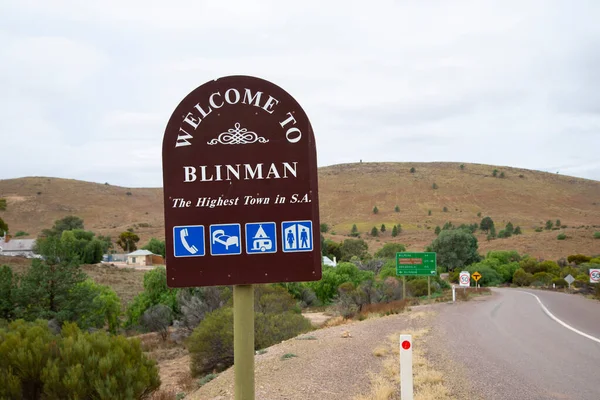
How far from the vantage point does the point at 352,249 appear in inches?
3073

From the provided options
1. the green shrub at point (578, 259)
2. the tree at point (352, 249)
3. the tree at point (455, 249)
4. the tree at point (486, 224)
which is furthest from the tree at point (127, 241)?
the green shrub at point (578, 259)

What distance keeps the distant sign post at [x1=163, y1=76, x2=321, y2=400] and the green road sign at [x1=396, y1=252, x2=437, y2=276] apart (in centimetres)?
2878

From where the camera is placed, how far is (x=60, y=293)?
26047 mm

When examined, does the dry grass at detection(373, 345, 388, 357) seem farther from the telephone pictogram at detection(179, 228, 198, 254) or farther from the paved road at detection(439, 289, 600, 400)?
the telephone pictogram at detection(179, 228, 198, 254)

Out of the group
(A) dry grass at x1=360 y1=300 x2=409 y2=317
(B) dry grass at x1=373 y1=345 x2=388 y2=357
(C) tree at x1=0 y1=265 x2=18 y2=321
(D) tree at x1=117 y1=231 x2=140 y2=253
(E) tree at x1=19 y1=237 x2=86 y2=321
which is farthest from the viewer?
(D) tree at x1=117 y1=231 x2=140 y2=253

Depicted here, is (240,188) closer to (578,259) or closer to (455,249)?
(455,249)

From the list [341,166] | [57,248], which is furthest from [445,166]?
[57,248]

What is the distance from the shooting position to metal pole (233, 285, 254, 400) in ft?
13.0

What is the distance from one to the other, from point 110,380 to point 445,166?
145 meters

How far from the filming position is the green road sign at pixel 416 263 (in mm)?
32188

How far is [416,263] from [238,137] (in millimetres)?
29305

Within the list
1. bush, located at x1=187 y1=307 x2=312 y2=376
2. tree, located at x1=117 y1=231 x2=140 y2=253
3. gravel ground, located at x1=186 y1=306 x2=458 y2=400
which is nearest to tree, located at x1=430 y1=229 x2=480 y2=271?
tree, located at x1=117 y1=231 x2=140 y2=253

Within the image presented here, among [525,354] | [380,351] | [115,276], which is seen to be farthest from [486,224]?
[380,351]

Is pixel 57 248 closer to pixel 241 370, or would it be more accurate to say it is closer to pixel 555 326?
pixel 555 326
